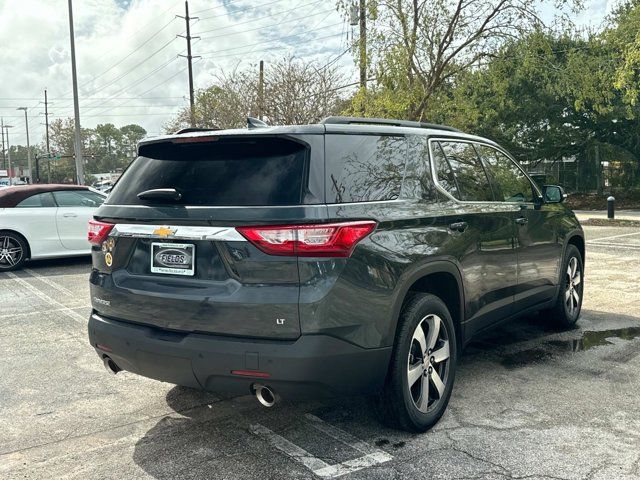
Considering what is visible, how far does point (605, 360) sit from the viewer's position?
16.3ft

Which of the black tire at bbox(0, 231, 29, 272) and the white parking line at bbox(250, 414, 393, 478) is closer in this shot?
the white parking line at bbox(250, 414, 393, 478)

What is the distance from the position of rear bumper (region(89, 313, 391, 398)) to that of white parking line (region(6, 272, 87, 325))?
3636 millimetres

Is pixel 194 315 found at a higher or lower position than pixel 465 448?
higher

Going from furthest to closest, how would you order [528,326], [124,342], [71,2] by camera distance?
[71,2] < [528,326] < [124,342]

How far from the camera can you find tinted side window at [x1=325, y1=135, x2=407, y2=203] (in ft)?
10.4

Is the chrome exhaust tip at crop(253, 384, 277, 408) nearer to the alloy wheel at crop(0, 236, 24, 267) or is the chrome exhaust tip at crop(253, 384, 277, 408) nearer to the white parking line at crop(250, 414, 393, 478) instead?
the white parking line at crop(250, 414, 393, 478)

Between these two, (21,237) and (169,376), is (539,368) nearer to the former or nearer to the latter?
(169,376)

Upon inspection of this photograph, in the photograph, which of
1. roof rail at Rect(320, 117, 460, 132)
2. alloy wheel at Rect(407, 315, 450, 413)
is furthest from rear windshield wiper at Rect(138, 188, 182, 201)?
alloy wheel at Rect(407, 315, 450, 413)

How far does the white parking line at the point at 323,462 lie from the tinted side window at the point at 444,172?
66.0 inches

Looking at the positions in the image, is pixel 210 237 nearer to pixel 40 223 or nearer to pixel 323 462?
pixel 323 462

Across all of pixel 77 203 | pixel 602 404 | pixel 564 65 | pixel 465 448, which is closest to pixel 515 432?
pixel 465 448

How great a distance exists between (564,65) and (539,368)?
14879 mm

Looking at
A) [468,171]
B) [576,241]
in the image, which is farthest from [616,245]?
[468,171]

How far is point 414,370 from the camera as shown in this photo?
3547mm
